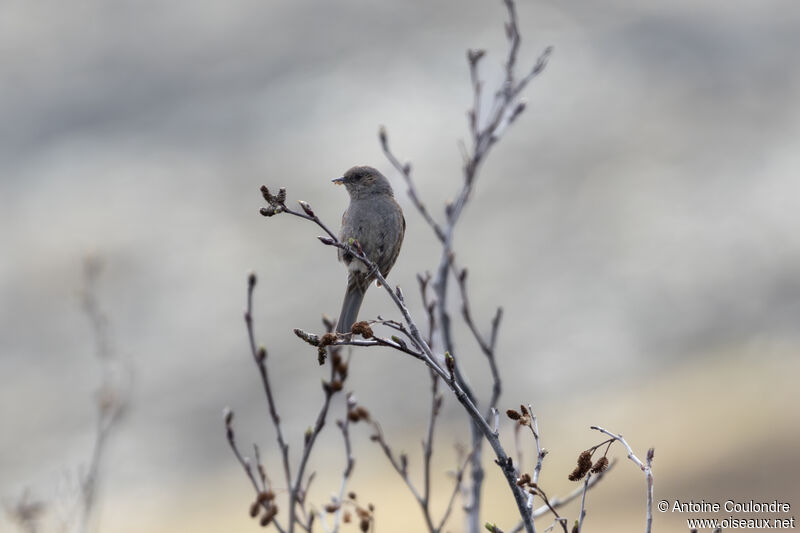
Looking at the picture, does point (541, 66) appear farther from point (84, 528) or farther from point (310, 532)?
point (84, 528)

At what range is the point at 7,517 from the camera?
175 inches

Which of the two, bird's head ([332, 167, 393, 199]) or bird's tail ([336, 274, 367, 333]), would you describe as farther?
bird's head ([332, 167, 393, 199])

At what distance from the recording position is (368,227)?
16.6 feet

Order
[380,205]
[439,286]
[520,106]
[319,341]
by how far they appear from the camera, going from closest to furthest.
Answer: [319,341], [439,286], [520,106], [380,205]

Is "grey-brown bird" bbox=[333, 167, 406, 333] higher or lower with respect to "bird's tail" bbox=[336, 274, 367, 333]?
higher

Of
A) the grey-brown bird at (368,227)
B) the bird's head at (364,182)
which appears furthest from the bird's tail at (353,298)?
the bird's head at (364,182)

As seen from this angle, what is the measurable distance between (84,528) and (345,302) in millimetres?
1696

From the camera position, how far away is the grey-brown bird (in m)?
4.74

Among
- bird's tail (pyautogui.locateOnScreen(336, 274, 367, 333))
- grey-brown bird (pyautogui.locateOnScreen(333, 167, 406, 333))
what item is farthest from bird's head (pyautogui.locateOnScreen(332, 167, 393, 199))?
bird's tail (pyautogui.locateOnScreen(336, 274, 367, 333))

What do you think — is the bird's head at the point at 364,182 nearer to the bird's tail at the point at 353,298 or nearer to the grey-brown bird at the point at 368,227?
the grey-brown bird at the point at 368,227

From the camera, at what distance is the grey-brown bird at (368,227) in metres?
4.74

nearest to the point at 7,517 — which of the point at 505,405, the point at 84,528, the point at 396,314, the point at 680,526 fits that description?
the point at 84,528

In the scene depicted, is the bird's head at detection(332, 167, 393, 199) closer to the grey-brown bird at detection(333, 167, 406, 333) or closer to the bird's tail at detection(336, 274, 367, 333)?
the grey-brown bird at detection(333, 167, 406, 333)

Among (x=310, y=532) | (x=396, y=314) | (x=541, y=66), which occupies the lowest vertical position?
(x=310, y=532)
